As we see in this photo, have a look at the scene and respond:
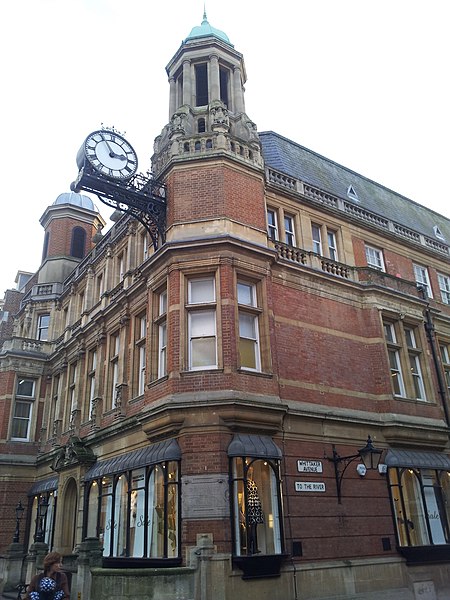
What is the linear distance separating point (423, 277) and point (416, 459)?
907 cm

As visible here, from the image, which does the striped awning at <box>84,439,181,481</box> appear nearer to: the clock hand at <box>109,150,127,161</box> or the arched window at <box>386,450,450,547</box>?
the arched window at <box>386,450,450,547</box>

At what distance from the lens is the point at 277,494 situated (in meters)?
13.9

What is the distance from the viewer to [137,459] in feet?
50.3

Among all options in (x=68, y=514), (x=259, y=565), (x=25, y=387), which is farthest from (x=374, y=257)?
(x=25, y=387)

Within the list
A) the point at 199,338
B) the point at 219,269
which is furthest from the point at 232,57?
the point at 199,338

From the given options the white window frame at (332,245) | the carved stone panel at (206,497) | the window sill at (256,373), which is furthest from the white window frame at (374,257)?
the carved stone panel at (206,497)

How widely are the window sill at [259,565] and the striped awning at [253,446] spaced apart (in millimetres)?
2311

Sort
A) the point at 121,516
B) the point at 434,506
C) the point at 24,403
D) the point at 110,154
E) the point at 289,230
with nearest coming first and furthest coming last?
the point at 121,516
the point at 110,154
the point at 434,506
the point at 289,230
the point at 24,403

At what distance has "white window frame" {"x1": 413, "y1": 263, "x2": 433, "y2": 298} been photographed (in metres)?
23.0

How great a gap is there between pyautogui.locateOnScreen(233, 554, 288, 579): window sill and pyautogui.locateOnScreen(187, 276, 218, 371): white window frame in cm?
477

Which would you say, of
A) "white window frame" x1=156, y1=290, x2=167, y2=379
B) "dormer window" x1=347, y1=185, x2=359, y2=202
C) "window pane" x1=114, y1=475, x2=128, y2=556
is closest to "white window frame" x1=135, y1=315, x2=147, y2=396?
"white window frame" x1=156, y1=290, x2=167, y2=379

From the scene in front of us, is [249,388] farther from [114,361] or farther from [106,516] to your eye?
[114,361]

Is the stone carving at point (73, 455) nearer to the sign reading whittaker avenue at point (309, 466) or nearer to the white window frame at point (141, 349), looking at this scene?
the white window frame at point (141, 349)

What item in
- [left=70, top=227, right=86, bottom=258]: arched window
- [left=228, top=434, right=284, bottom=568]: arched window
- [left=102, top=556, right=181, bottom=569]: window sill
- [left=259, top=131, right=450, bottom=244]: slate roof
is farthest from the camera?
[left=70, top=227, right=86, bottom=258]: arched window
